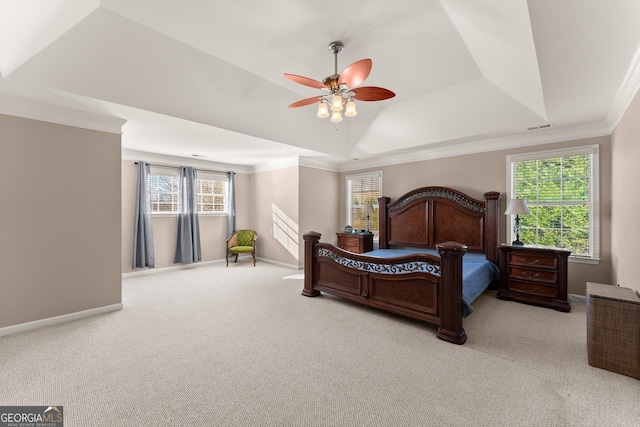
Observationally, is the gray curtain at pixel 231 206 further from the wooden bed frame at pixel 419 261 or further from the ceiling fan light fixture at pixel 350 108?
the ceiling fan light fixture at pixel 350 108

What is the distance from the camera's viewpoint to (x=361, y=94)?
2479mm

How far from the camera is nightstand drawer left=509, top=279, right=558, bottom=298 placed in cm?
348

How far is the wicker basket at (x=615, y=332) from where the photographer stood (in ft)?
6.84

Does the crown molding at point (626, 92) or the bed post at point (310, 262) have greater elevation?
the crown molding at point (626, 92)

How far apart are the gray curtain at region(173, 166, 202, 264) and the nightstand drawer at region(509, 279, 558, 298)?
19.1 feet

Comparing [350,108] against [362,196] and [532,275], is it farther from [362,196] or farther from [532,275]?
[362,196]

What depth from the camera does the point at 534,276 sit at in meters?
3.61

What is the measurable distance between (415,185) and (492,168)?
51.9 inches

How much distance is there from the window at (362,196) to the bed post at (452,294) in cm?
330

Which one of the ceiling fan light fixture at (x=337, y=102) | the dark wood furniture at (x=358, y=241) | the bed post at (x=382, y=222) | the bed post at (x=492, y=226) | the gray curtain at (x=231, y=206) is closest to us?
the ceiling fan light fixture at (x=337, y=102)

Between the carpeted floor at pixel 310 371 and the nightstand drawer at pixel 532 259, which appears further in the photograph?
the nightstand drawer at pixel 532 259

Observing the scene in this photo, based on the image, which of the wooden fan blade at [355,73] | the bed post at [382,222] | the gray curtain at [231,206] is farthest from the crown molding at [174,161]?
the wooden fan blade at [355,73]

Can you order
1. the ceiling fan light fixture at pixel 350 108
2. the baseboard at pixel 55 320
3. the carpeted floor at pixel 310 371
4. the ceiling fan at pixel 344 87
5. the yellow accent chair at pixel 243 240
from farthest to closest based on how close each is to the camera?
the yellow accent chair at pixel 243 240 < the baseboard at pixel 55 320 < the ceiling fan light fixture at pixel 350 108 < the ceiling fan at pixel 344 87 < the carpeted floor at pixel 310 371

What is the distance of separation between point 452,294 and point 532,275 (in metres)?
1.84
